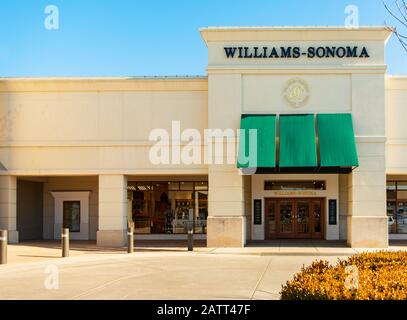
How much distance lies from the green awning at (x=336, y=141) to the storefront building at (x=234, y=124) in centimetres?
4

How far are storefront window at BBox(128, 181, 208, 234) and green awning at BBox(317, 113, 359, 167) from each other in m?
7.95

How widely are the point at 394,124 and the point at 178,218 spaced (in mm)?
11486

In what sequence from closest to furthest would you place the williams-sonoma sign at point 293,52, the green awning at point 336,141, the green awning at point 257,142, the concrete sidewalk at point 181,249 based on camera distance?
the concrete sidewalk at point 181,249
the green awning at point 336,141
the green awning at point 257,142
the williams-sonoma sign at point 293,52

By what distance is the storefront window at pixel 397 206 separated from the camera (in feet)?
98.2

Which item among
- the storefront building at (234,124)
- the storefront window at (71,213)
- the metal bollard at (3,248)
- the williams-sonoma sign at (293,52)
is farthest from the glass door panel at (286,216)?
the metal bollard at (3,248)

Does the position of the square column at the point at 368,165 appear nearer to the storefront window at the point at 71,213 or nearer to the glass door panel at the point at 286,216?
the glass door panel at the point at 286,216

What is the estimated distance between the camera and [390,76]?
2627cm

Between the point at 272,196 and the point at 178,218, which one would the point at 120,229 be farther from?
the point at 272,196

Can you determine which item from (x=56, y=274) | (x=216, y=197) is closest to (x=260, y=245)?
(x=216, y=197)

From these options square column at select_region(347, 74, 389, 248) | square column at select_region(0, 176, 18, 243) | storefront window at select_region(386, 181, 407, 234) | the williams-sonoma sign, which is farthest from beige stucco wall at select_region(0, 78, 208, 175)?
storefront window at select_region(386, 181, 407, 234)

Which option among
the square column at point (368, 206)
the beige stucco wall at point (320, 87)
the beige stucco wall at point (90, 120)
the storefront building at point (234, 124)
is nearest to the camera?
the square column at point (368, 206)

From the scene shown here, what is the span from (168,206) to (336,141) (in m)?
9.91

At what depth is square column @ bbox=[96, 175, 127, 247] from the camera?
26.2m

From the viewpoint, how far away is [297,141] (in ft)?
81.1
